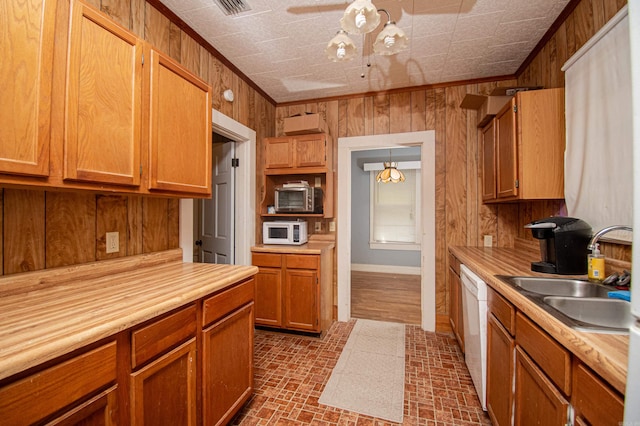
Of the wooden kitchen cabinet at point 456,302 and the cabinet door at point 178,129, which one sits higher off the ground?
the cabinet door at point 178,129

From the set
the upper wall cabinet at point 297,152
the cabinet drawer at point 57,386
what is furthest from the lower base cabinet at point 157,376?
the upper wall cabinet at point 297,152

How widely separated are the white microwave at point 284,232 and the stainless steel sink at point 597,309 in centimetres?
211

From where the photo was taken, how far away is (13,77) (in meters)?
0.90

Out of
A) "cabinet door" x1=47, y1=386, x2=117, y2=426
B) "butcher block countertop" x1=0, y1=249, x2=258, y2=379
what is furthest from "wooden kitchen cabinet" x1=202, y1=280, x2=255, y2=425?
"cabinet door" x1=47, y1=386, x2=117, y2=426

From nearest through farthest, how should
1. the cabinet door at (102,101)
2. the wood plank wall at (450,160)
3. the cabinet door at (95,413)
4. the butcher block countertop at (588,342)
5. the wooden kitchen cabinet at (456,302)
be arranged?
1. the butcher block countertop at (588,342)
2. the cabinet door at (95,413)
3. the cabinet door at (102,101)
4. the wooden kitchen cabinet at (456,302)
5. the wood plank wall at (450,160)

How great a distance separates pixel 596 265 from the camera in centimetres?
130

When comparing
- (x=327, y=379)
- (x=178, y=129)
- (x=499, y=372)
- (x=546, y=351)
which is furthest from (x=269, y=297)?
(x=546, y=351)

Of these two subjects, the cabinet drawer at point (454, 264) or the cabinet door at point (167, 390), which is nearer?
the cabinet door at point (167, 390)

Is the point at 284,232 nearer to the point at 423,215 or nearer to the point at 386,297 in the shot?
the point at 423,215

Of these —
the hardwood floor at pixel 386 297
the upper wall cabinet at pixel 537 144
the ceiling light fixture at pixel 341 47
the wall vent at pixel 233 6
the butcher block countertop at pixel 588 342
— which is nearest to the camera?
the butcher block countertop at pixel 588 342

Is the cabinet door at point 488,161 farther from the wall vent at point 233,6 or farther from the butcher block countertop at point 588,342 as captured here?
the wall vent at point 233,6

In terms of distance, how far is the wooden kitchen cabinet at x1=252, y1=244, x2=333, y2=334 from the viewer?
264 cm

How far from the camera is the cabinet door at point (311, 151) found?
2881 millimetres

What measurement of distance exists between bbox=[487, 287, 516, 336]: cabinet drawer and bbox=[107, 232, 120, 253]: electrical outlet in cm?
212
